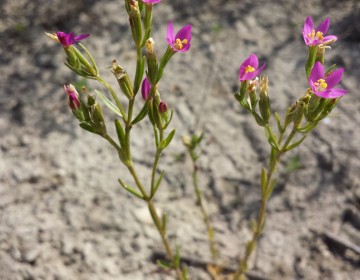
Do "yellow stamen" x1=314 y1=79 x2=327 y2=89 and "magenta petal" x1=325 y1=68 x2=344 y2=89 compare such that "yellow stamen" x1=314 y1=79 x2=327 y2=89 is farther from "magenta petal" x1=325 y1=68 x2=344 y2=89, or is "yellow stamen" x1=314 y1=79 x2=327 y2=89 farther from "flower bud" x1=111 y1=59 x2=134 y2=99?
"flower bud" x1=111 y1=59 x2=134 y2=99

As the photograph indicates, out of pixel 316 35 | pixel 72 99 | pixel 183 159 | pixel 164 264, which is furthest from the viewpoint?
pixel 183 159

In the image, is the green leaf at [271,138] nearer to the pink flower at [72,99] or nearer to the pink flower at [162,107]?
the pink flower at [162,107]

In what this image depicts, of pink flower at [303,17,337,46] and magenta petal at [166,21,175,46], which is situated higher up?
pink flower at [303,17,337,46]

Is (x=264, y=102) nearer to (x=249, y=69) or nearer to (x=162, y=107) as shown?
Result: (x=249, y=69)

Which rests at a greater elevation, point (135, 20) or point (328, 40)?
point (328, 40)

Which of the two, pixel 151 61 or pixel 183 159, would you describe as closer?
pixel 151 61

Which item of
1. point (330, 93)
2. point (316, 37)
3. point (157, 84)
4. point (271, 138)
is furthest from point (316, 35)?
point (157, 84)

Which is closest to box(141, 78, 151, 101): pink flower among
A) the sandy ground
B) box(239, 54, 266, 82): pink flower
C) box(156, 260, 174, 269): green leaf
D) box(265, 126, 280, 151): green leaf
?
box(239, 54, 266, 82): pink flower

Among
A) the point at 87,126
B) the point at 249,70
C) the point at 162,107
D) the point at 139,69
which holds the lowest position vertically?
the point at 87,126
